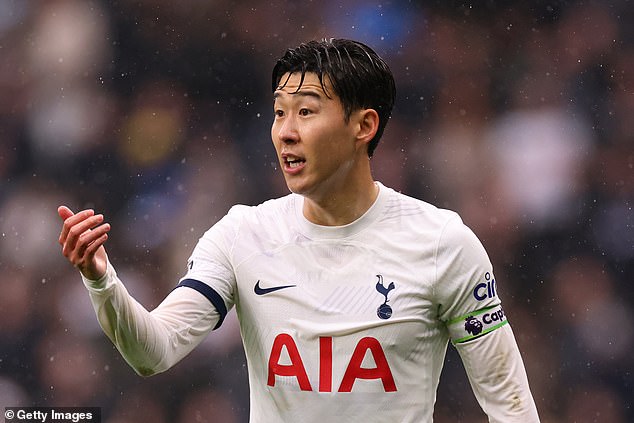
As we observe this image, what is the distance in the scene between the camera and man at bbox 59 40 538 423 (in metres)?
2.88

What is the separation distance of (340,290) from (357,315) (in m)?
0.10

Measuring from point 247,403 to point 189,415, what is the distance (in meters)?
0.34

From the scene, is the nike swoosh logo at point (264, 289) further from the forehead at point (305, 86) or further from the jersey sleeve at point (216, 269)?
the forehead at point (305, 86)

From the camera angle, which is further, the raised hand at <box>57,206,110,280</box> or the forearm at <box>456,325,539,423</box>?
the forearm at <box>456,325,539,423</box>

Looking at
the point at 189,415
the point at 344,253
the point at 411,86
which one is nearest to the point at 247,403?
the point at 189,415

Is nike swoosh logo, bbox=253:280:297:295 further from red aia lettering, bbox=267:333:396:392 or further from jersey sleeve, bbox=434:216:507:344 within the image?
jersey sleeve, bbox=434:216:507:344

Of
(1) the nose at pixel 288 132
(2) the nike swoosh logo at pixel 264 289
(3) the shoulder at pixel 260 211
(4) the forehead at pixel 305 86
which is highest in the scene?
(4) the forehead at pixel 305 86

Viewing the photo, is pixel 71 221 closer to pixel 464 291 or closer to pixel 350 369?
pixel 350 369

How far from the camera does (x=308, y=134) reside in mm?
2947

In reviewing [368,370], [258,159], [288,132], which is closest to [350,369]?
[368,370]

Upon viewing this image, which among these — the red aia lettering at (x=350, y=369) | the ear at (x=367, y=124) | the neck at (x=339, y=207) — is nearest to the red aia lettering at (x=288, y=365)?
the red aia lettering at (x=350, y=369)

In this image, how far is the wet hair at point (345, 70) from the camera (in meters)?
3.00

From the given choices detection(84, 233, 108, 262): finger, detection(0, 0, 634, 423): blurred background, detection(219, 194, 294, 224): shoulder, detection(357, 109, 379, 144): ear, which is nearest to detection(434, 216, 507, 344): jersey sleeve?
detection(357, 109, 379, 144): ear

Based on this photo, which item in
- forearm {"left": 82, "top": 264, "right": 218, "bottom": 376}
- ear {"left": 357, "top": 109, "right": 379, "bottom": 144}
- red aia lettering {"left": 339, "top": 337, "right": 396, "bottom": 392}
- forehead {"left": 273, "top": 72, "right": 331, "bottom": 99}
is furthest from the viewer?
ear {"left": 357, "top": 109, "right": 379, "bottom": 144}
